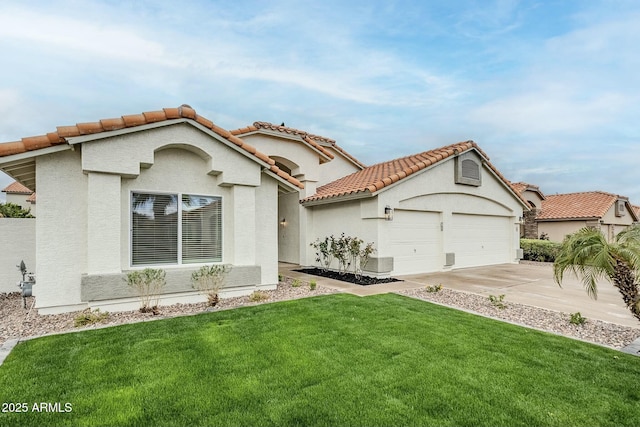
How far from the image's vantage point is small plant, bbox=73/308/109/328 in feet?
22.7

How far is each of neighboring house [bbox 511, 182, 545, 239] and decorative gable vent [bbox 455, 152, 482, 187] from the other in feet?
38.7

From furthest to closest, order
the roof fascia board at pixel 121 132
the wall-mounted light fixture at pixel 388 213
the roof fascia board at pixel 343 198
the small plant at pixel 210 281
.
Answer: the wall-mounted light fixture at pixel 388 213
the roof fascia board at pixel 343 198
the small plant at pixel 210 281
the roof fascia board at pixel 121 132

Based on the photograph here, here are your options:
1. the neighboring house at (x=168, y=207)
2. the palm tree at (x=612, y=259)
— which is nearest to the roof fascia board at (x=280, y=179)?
the neighboring house at (x=168, y=207)

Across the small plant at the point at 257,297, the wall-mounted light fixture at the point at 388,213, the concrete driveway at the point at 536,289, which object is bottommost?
the concrete driveway at the point at 536,289

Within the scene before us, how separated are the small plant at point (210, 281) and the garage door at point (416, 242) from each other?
289 inches

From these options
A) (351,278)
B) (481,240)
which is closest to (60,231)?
(351,278)

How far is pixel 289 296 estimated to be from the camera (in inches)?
382

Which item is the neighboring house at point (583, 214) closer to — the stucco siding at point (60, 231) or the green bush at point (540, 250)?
the green bush at point (540, 250)

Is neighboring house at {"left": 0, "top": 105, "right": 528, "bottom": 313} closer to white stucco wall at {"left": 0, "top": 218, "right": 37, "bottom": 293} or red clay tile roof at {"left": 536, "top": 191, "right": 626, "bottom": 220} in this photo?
white stucco wall at {"left": 0, "top": 218, "right": 37, "bottom": 293}

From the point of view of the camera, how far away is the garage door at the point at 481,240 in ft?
53.2

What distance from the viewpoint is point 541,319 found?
7.62m

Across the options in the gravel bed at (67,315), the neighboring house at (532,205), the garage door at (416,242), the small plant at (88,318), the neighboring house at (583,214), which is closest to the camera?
the gravel bed at (67,315)

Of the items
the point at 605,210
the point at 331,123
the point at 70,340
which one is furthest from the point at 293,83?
the point at 605,210

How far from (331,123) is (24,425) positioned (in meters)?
29.7
